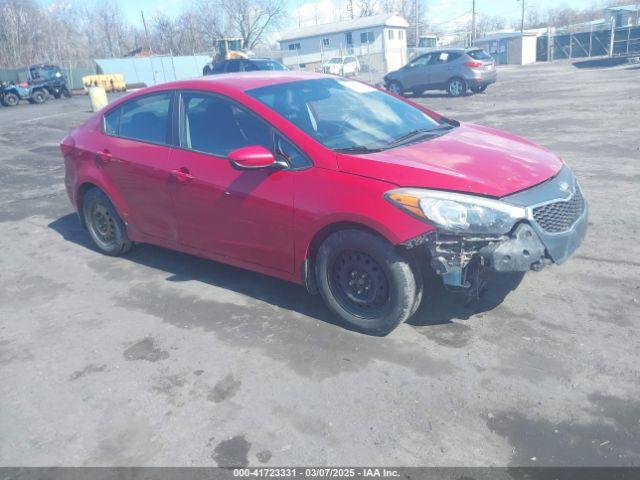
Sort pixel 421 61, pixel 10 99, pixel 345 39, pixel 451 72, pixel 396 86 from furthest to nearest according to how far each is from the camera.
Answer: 1. pixel 345 39
2. pixel 10 99
3. pixel 396 86
4. pixel 421 61
5. pixel 451 72

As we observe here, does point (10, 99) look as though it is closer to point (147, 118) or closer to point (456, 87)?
point (456, 87)

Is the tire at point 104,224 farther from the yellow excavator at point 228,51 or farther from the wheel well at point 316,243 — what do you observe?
the yellow excavator at point 228,51

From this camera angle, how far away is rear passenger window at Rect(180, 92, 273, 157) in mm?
4105

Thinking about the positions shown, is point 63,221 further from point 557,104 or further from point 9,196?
point 557,104

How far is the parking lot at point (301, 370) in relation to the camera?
2805 millimetres

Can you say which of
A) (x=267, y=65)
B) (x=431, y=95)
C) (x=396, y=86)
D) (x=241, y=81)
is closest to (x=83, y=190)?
(x=241, y=81)

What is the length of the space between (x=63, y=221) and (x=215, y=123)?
3.99 m

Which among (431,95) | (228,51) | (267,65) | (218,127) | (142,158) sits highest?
(228,51)

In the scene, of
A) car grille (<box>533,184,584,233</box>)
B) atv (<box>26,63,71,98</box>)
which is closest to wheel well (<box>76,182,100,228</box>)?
car grille (<box>533,184,584,233</box>)

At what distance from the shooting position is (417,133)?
4.37 metres

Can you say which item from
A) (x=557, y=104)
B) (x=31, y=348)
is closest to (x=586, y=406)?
(x=31, y=348)

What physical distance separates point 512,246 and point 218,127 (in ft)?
7.94

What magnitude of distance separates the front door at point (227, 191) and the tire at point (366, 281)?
34 cm

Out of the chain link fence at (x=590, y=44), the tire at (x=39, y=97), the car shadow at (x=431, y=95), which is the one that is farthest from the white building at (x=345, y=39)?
the car shadow at (x=431, y=95)
